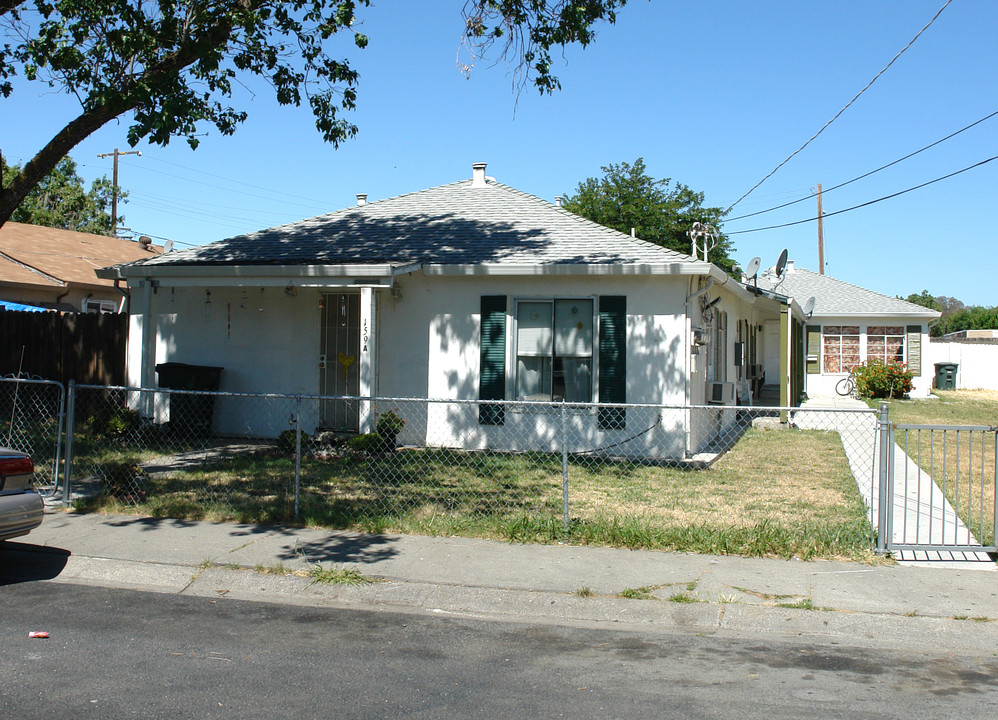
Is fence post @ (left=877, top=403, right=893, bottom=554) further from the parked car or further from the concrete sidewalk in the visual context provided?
the parked car

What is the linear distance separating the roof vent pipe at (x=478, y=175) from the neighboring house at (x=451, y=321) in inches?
84.6

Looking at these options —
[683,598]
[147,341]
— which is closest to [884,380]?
[147,341]

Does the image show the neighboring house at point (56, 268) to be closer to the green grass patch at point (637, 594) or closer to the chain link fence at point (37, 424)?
the chain link fence at point (37, 424)

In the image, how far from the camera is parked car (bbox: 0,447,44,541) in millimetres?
5898

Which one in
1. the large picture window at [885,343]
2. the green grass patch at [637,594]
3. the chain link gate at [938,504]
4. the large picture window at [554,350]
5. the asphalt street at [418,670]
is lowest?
the asphalt street at [418,670]

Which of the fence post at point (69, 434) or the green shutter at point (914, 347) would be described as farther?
the green shutter at point (914, 347)

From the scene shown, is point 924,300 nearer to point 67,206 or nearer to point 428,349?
point 67,206

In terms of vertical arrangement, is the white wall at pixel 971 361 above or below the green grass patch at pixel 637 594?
above

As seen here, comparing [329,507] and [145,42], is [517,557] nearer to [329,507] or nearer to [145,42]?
[329,507]

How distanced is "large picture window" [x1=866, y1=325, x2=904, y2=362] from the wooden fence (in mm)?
21788

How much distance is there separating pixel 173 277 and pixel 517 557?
775 centimetres

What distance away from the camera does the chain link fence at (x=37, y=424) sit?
8469 mm

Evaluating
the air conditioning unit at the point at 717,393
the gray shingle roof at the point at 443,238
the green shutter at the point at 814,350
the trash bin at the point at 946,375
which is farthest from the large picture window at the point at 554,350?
the trash bin at the point at 946,375

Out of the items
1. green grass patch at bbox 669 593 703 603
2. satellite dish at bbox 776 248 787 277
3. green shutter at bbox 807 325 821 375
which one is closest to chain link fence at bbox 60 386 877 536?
→ green grass patch at bbox 669 593 703 603
